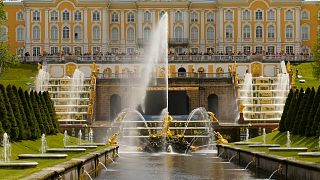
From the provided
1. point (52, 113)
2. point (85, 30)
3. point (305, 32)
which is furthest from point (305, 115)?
point (305, 32)

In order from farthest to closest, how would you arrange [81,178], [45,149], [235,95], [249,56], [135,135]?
[249,56] → [235,95] → [135,135] → [45,149] → [81,178]

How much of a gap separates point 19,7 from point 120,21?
12.6 meters

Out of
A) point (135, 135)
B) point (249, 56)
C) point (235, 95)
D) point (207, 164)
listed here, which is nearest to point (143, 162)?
point (207, 164)

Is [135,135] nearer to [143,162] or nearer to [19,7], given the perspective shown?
[143,162]

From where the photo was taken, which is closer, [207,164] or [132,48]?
[207,164]

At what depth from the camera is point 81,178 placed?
22406 millimetres

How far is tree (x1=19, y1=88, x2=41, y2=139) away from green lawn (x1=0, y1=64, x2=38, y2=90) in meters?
36.1

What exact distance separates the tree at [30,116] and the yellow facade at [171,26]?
6140 cm

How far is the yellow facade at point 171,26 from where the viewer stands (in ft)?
317

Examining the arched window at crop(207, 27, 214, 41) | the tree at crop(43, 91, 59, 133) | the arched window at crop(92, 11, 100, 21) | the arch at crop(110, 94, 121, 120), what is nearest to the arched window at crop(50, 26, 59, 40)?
the arched window at crop(92, 11, 100, 21)

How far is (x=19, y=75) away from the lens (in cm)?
7869

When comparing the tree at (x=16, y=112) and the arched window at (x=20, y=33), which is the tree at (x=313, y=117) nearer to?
the tree at (x=16, y=112)

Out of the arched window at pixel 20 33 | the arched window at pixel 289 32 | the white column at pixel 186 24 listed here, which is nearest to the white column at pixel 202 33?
the white column at pixel 186 24

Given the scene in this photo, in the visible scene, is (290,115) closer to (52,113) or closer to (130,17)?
(52,113)
